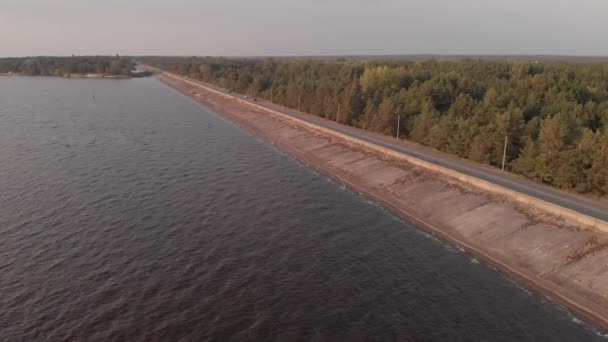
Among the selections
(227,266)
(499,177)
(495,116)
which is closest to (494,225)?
(499,177)

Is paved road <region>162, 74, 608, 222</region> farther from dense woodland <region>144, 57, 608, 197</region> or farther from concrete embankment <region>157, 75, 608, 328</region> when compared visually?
concrete embankment <region>157, 75, 608, 328</region>

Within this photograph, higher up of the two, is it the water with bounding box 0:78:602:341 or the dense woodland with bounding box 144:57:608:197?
the dense woodland with bounding box 144:57:608:197

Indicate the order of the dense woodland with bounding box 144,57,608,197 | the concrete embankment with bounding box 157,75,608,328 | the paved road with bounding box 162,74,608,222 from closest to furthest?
the concrete embankment with bounding box 157,75,608,328
the paved road with bounding box 162,74,608,222
the dense woodland with bounding box 144,57,608,197

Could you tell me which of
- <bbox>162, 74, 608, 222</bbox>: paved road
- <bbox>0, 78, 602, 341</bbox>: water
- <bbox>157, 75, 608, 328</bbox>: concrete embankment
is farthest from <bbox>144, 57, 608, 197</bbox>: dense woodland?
<bbox>0, 78, 602, 341</bbox>: water

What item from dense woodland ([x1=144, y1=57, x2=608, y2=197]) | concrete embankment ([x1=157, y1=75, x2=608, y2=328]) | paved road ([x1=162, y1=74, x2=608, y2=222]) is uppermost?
dense woodland ([x1=144, y1=57, x2=608, y2=197])

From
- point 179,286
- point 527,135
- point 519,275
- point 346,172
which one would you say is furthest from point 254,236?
point 527,135

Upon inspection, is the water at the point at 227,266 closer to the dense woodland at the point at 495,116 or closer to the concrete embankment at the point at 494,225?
the concrete embankment at the point at 494,225

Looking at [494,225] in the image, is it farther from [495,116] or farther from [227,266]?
[227,266]
